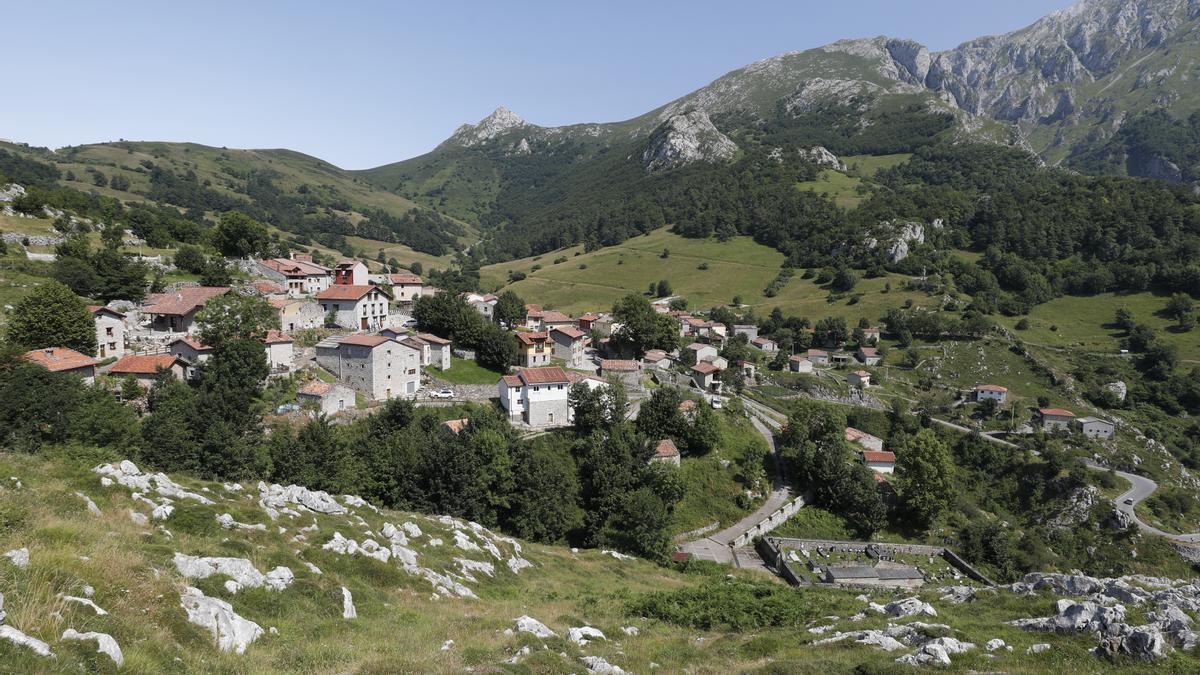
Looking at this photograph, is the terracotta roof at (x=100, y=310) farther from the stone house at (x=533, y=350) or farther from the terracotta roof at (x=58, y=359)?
the stone house at (x=533, y=350)

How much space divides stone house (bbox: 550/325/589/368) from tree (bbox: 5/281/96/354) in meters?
45.5

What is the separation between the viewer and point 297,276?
7375cm

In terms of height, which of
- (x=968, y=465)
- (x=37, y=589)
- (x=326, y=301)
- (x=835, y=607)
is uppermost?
(x=326, y=301)

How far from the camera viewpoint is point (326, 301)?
6531 cm

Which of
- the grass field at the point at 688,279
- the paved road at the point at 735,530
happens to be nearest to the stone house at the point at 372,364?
the paved road at the point at 735,530

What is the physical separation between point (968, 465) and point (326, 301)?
8231 centimetres

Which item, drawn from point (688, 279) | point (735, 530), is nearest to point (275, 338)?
point (735, 530)

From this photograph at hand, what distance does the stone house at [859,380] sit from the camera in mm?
94188

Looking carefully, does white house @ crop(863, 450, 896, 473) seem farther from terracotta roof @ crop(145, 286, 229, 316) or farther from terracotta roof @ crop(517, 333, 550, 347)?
terracotta roof @ crop(145, 286, 229, 316)

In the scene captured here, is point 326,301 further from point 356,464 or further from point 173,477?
point 173,477

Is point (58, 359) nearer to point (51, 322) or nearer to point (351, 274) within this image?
point (51, 322)

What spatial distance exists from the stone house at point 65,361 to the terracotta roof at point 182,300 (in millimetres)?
10785

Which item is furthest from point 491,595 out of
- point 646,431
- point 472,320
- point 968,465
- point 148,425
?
point 968,465

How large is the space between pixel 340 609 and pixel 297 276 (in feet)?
219
